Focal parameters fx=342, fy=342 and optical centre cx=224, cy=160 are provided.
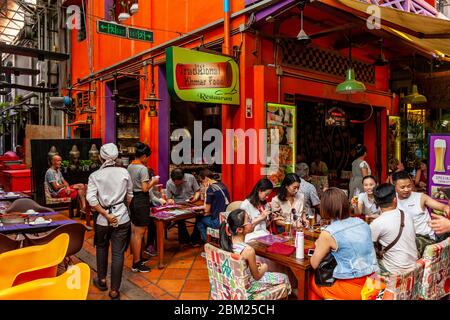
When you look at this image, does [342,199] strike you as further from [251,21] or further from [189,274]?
[251,21]

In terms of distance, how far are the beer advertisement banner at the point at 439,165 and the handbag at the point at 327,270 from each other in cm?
331

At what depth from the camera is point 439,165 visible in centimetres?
548

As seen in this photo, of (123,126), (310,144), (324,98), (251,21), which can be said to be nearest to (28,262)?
(251,21)

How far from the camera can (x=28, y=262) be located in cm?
347

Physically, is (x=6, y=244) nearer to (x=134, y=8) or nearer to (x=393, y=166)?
(x=134, y=8)

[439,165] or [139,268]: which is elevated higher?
[439,165]

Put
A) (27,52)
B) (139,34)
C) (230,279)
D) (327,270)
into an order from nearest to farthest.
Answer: (230,279) < (327,270) < (139,34) < (27,52)

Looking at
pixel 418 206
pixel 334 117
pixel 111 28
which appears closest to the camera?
pixel 418 206

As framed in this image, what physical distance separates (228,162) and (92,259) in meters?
2.96

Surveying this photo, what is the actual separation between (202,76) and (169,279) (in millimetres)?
3280

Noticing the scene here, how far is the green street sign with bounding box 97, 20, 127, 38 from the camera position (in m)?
6.00

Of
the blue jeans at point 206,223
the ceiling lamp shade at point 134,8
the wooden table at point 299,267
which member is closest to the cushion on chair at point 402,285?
the wooden table at point 299,267
